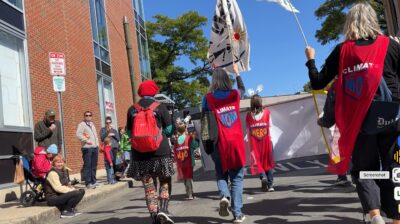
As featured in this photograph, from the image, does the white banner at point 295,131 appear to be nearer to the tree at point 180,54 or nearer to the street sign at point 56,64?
the street sign at point 56,64

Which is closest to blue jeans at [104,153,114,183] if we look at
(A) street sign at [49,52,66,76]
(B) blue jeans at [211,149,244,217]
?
(A) street sign at [49,52,66,76]

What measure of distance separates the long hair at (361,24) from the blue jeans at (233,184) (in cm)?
251

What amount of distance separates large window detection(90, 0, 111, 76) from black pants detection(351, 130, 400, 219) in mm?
15944

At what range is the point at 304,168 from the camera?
40.6 ft

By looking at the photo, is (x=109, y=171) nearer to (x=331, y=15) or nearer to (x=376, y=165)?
(x=376, y=165)

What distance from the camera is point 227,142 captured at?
602 centimetres

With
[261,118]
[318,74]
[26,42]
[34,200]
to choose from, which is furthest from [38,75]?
[318,74]

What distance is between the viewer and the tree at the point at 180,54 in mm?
42938

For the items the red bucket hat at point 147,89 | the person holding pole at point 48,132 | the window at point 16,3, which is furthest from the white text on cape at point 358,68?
the window at point 16,3

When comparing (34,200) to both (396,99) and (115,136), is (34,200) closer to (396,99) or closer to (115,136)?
(115,136)

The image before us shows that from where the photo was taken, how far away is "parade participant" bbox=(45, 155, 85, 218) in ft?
25.9

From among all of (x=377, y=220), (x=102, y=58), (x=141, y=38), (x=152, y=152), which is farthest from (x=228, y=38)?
(x=141, y=38)

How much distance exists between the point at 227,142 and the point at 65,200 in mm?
3286

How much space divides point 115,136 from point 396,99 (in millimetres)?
10535
